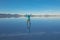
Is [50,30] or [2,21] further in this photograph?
[50,30]

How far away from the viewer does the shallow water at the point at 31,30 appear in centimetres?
154

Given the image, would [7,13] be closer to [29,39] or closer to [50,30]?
[29,39]

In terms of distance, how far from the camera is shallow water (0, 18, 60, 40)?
1545 mm

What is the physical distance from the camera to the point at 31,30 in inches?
62.8

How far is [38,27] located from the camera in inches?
62.8

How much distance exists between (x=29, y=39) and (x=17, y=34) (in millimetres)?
199

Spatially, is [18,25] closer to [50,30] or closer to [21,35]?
[21,35]

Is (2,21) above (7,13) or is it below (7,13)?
below

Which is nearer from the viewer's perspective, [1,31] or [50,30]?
[1,31]

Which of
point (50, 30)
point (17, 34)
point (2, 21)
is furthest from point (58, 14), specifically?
point (2, 21)

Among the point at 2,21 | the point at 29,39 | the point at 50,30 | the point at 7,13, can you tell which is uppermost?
the point at 7,13

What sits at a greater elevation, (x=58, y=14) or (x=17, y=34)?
(x=58, y=14)

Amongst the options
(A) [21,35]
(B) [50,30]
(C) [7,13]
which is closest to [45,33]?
(B) [50,30]

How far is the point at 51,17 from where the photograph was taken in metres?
1.56
